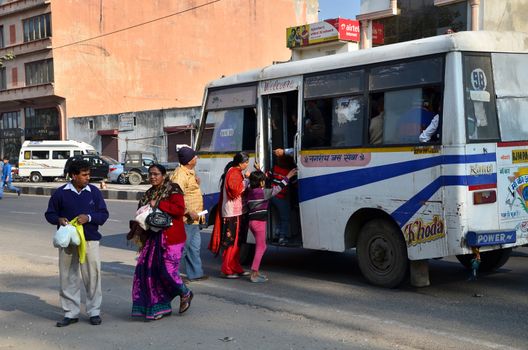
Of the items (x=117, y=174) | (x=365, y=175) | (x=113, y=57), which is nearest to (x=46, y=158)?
(x=117, y=174)

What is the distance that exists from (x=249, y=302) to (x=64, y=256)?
7.02ft

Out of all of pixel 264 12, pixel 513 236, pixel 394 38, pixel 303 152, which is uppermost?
pixel 264 12

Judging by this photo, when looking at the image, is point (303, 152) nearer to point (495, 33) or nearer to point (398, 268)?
point (398, 268)

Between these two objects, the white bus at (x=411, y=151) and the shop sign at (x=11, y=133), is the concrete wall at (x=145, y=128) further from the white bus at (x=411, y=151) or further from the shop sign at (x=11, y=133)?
the white bus at (x=411, y=151)

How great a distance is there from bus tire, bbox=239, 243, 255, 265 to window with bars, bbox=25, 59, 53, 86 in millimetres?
38940

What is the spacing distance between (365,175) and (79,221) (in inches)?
131

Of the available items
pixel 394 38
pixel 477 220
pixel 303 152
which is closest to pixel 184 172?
pixel 303 152

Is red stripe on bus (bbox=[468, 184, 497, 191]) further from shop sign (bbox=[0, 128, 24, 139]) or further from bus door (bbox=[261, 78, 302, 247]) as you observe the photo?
shop sign (bbox=[0, 128, 24, 139])

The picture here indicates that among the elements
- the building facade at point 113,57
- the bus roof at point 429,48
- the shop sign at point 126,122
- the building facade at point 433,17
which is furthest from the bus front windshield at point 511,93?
the shop sign at point 126,122

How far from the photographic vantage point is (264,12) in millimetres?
52250

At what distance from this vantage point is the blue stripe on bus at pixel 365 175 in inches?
260

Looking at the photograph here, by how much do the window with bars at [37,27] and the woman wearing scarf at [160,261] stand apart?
1649 inches

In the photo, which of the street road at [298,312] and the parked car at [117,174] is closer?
the street road at [298,312]

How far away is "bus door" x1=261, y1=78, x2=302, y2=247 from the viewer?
8625 millimetres
